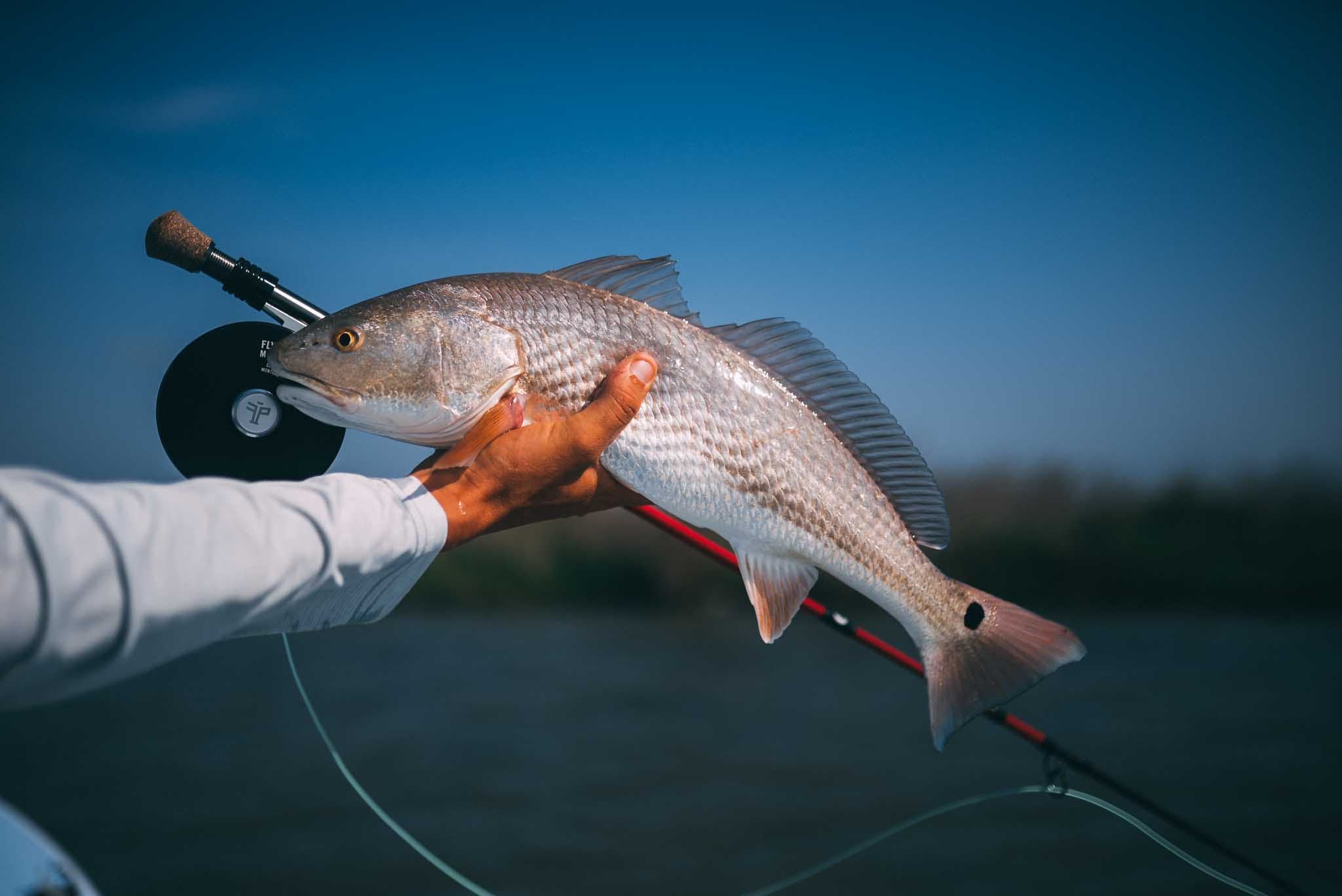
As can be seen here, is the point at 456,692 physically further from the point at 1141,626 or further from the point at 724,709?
the point at 1141,626

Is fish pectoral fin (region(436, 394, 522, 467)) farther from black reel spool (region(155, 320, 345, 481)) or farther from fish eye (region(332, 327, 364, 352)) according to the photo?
black reel spool (region(155, 320, 345, 481))

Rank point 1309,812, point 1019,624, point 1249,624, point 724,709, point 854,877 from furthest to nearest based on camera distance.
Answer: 1. point 1249,624
2. point 724,709
3. point 1309,812
4. point 854,877
5. point 1019,624

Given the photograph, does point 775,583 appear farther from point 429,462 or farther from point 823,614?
point 429,462

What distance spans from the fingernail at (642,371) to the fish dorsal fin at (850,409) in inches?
13.7

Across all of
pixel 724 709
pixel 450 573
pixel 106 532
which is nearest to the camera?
pixel 106 532

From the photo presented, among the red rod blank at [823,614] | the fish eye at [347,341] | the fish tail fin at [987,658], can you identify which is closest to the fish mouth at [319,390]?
the fish eye at [347,341]

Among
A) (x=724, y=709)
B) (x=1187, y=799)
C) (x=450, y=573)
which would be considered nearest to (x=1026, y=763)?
(x=1187, y=799)

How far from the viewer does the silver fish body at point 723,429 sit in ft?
8.76

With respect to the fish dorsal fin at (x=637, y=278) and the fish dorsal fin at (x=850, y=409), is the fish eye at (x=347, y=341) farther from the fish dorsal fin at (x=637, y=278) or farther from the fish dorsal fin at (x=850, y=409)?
the fish dorsal fin at (x=850, y=409)

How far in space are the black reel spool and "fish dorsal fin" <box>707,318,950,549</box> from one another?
1492 millimetres

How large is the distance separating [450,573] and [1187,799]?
80.4 feet

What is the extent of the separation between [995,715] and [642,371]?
2.20m

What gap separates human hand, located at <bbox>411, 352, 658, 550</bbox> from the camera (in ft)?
8.36

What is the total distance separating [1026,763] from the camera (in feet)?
51.7
